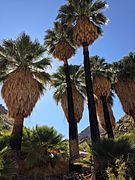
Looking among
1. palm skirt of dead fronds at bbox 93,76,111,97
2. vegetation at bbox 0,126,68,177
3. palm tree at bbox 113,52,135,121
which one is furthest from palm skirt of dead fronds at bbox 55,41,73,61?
vegetation at bbox 0,126,68,177

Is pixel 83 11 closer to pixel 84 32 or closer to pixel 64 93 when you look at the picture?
pixel 84 32

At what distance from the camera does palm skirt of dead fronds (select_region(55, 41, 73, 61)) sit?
101 ft

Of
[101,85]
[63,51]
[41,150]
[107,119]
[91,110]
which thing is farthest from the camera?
[101,85]

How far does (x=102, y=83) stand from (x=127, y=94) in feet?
9.21

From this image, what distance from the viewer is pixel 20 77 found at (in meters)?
25.9

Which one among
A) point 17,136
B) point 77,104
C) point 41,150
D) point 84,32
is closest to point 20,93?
point 17,136

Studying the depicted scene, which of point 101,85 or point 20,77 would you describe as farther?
point 101,85

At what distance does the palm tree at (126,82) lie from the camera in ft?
107

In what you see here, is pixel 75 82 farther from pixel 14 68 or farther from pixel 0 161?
pixel 0 161

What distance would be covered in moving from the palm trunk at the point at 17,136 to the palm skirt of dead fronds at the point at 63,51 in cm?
873

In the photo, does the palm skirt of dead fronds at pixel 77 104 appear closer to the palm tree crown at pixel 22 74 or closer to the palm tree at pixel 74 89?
the palm tree at pixel 74 89

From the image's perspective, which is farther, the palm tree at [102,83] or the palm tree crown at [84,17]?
the palm tree at [102,83]

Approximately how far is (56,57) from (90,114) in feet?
30.2

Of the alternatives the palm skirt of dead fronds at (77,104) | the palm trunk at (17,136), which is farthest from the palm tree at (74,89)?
the palm trunk at (17,136)
